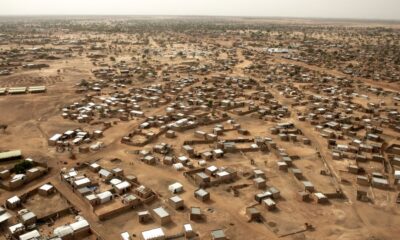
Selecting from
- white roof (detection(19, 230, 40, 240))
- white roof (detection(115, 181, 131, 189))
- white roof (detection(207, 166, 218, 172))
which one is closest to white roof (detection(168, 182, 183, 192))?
white roof (detection(115, 181, 131, 189))

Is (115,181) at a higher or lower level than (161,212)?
lower

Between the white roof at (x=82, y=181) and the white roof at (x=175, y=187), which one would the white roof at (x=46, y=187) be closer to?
the white roof at (x=82, y=181)

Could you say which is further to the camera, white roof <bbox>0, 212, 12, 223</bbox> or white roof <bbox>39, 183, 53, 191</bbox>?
white roof <bbox>39, 183, 53, 191</bbox>

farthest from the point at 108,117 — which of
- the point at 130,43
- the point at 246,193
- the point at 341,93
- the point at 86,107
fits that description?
the point at 130,43

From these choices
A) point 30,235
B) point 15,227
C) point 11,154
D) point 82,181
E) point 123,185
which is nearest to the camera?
point 30,235

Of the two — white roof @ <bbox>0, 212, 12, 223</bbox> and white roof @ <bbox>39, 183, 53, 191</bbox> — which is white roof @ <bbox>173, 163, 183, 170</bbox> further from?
white roof @ <bbox>0, 212, 12, 223</bbox>

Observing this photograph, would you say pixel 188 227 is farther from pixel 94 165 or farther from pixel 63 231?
pixel 94 165

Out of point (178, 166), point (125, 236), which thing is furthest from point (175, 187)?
point (125, 236)
